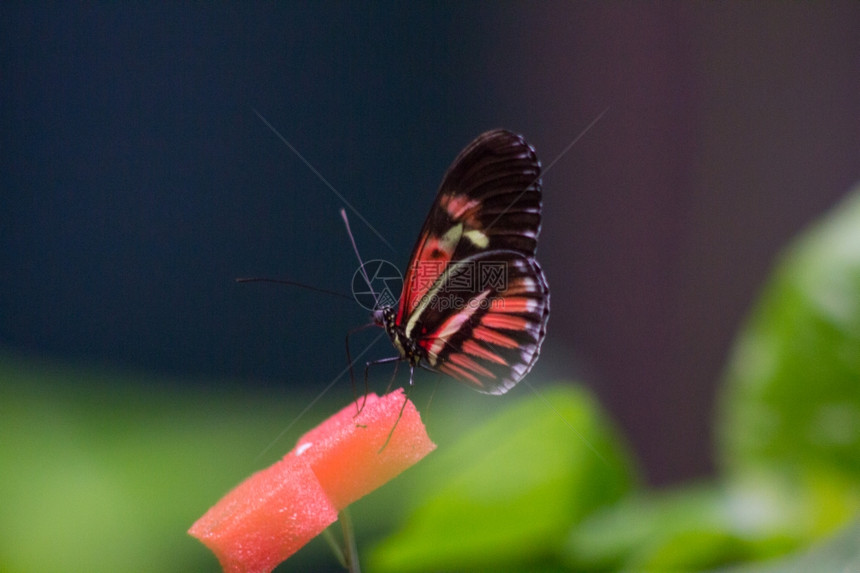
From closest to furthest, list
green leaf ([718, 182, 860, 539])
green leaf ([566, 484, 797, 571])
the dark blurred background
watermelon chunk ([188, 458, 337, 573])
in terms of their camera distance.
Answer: watermelon chunk ([188, 458, 337, 573]) → green leaf ([566, 484, 797, 571]) → green leaf ([718, 182, 860, 539]) → the dark blurred background

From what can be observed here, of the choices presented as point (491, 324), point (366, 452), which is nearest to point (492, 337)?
point (491, 324)

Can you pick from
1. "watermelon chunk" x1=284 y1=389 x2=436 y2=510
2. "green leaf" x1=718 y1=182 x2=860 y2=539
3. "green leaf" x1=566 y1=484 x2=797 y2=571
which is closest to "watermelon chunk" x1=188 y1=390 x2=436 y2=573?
"watermelon chunk" x1=284 y1=389 x2=436 y2=510

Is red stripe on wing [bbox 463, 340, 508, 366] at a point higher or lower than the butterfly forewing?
lower

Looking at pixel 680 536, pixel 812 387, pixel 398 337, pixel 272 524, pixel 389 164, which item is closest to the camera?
pixel 272 524

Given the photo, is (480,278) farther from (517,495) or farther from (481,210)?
(517,495)

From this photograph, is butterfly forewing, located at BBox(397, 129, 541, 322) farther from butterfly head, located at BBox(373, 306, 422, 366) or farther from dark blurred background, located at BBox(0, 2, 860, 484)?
dark blurred background, located at BBox(0, 2, 860, 484)

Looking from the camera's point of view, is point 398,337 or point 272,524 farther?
point 398,337
